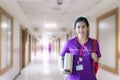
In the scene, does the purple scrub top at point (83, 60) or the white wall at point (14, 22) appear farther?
the white wall at point (14, 22)

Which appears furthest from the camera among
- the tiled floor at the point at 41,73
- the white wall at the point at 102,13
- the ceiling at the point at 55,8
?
the tiled floor at the point at 41,73

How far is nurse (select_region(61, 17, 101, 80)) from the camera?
1.93 m

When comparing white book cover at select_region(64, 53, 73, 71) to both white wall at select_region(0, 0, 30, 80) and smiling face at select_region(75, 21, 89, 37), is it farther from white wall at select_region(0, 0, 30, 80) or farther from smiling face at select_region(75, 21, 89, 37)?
white wall at select_region(0, 0, 30, 80)

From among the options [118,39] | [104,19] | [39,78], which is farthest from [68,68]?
[39,78]

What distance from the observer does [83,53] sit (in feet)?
6.32

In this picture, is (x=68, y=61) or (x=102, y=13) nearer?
(x=68, y=61)

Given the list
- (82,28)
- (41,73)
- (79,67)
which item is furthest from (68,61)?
(41,73)

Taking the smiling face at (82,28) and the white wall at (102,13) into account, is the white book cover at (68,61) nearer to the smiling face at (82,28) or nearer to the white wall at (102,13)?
the smiling face at (82,28)

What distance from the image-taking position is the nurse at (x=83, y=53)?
6.34 ft

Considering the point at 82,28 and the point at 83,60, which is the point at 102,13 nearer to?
the point at 82,28

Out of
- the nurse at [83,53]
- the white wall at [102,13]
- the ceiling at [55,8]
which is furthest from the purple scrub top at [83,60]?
the ceiling at [55,8]

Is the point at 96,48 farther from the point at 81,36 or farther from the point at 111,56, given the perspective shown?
the point at 111,56

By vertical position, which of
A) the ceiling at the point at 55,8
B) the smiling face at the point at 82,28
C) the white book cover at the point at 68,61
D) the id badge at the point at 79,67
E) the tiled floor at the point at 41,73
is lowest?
the tiled floor at the point at 41,73

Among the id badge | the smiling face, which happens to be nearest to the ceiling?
the smiling face
